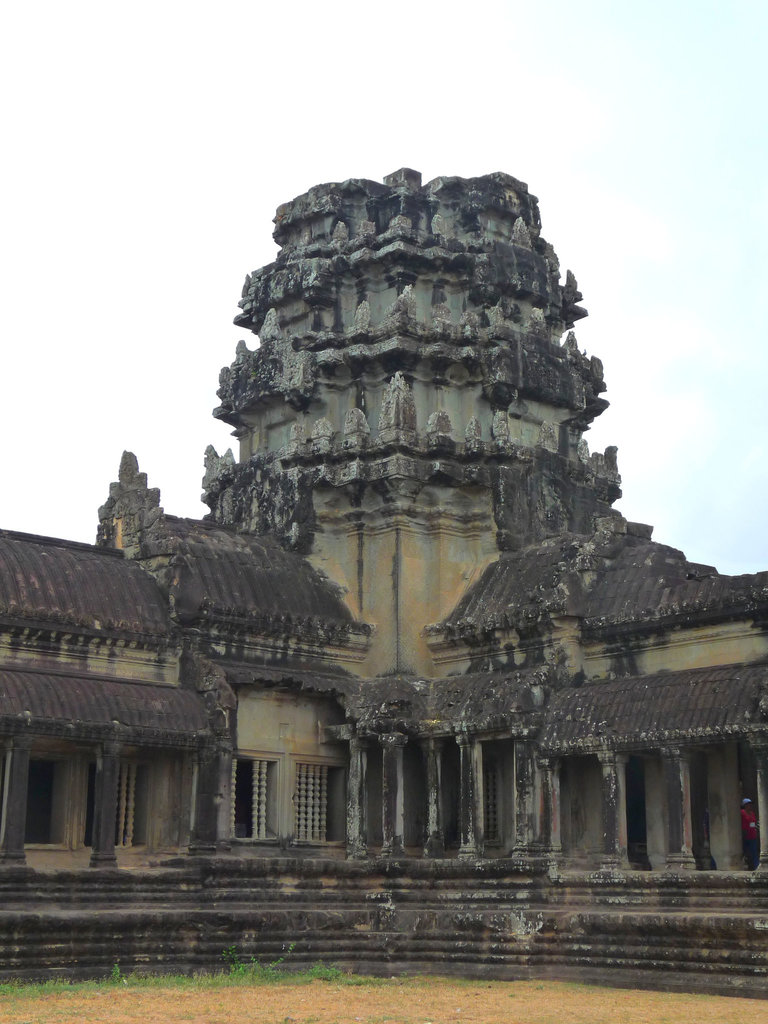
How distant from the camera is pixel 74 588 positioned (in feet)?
82.9

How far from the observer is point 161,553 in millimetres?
27062

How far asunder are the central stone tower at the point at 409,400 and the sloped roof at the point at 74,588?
4398 mm

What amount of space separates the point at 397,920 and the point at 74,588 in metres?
8.04

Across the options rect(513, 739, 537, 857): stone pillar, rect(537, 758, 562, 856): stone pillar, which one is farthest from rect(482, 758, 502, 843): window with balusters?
rect(537, 758, 562, 856): stone pillar

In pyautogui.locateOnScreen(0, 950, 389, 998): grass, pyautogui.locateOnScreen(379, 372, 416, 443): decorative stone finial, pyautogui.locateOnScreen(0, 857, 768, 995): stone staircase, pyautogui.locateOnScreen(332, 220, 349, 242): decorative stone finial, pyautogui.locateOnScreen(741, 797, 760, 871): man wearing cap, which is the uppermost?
pyautogui.locateOnScreen(332, 220, 349, 242): decorative stone finial

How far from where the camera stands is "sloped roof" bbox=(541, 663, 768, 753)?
22188 millimetres

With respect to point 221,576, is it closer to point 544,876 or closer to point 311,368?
point 311,368

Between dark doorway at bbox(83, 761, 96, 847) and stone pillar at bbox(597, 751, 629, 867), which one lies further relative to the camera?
dark doorway at bbox(83, 761, 96, 847)

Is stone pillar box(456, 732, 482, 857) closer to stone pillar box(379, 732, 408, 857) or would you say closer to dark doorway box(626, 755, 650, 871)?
stone pillar box(379, 732, 408, 857)

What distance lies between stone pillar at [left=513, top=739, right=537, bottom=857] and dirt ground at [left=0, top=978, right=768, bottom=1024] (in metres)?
3.12

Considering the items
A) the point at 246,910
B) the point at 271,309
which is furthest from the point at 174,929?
the point at 271,309

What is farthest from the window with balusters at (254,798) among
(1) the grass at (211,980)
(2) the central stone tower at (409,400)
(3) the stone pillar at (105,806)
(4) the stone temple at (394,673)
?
(1) the grass at (211,980)

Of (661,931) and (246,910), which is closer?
(661,931)

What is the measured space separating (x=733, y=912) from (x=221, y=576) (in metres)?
11.4
